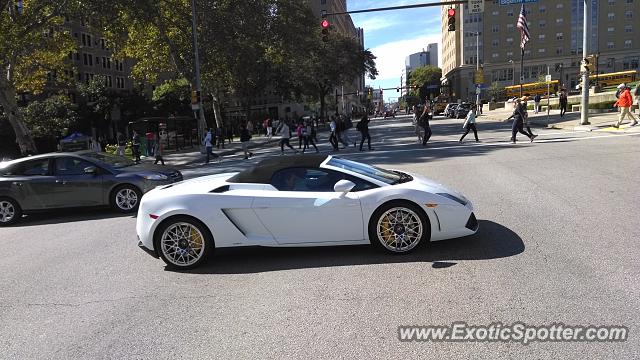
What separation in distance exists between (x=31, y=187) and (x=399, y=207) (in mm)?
8290

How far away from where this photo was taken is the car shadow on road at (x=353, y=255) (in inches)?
232

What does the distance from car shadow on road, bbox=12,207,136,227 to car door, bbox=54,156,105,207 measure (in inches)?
11.4

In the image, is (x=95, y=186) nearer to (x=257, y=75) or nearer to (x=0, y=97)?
(x=0, y=97)

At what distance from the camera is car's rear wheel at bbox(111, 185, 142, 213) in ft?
34.7

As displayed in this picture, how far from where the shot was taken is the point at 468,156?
54.5 ft

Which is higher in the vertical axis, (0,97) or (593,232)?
(0,97)

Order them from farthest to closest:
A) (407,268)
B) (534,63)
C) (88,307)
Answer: (534,63) → (407,268) → (88,307)

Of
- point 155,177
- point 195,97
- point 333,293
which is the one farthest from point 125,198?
point 195,97

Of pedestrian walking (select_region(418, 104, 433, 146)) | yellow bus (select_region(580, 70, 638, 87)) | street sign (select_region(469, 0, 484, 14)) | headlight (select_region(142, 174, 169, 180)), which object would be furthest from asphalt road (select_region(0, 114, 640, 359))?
yellow bus (select_region(580, 70, 638, 87))

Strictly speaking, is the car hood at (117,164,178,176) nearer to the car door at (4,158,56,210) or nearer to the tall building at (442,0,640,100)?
the car door at (4,158,56,210)

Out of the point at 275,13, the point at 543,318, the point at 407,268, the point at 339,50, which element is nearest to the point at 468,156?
the point at 407,268

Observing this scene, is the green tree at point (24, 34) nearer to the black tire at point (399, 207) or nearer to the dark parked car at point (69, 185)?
the dark parked car at point (69, 185)

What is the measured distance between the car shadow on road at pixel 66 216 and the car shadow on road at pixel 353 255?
15.5ft

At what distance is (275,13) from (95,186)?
115 feet
